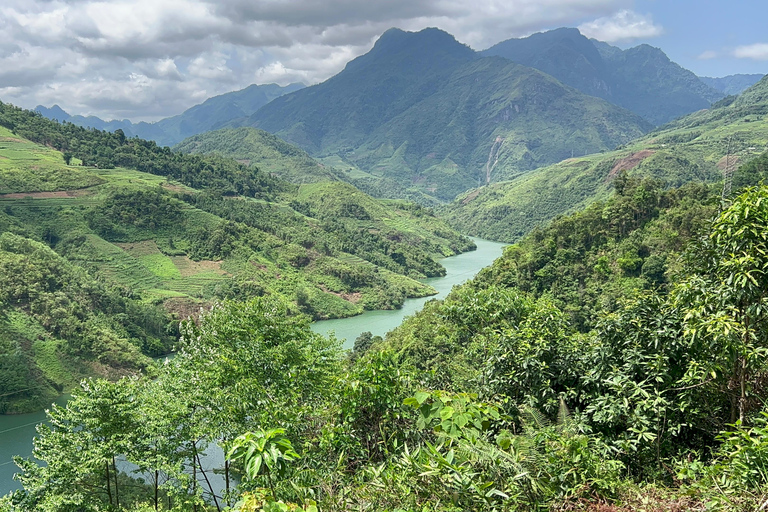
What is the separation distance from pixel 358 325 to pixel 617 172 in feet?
273

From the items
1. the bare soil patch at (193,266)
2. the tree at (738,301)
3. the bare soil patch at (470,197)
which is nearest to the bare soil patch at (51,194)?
the bare soil patch at (193,266)

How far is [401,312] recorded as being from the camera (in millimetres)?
69500

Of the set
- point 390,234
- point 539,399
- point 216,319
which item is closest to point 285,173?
point 390,234

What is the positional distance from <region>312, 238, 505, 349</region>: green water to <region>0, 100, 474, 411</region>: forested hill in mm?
2139

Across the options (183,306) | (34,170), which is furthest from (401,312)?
(34,170)

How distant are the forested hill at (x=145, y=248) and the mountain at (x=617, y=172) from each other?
23682 mm

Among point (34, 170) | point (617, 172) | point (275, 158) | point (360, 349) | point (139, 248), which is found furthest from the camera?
point (275, 158)

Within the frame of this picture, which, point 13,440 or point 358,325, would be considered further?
point 358,325

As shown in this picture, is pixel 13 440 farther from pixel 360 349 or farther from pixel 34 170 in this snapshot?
pixel 34 170

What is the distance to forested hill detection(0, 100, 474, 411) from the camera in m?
44.3

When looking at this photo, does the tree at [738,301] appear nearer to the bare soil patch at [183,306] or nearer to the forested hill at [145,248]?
the forested hill at [145,248]

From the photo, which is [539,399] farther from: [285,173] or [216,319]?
[285,173]

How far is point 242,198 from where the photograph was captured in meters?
103

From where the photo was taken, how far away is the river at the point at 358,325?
1172 inches
